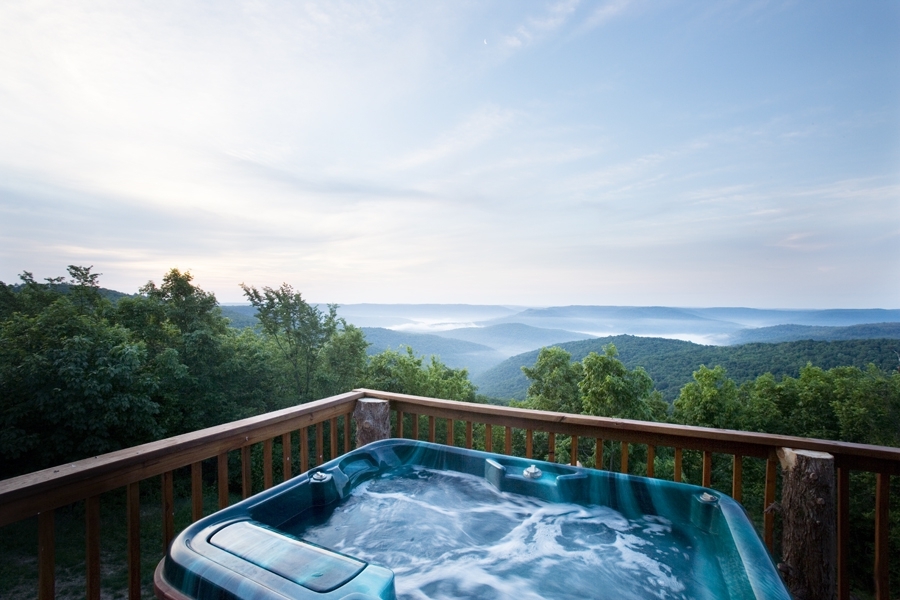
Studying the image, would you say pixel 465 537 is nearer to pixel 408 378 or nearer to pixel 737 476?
pixel 737 476

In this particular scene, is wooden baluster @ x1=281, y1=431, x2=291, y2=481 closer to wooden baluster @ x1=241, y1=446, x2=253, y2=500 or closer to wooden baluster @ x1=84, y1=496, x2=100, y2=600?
wooden baluster @ x1=241, y1=446, x2=253, y2=500

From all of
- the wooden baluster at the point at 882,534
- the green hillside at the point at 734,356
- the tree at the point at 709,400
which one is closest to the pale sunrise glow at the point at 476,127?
the wooden baluster at the point at 882,534

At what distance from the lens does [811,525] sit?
1.51 meters

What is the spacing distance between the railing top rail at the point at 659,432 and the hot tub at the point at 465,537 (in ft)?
0.73

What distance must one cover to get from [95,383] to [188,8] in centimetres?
968

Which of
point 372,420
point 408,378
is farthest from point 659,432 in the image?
point 408,378

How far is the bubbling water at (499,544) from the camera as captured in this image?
4.58 feet

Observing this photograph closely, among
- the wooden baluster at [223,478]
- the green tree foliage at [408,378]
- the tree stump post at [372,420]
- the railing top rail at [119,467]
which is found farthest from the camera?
the green tree foliage at [408,378]

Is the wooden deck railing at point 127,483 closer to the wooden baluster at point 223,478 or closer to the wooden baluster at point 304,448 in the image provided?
the wooden baluster at point 223,478

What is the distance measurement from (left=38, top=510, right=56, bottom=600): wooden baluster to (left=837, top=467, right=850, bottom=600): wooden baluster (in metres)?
2.71

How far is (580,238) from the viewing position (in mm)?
7723

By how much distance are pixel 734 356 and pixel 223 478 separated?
14.4 metres

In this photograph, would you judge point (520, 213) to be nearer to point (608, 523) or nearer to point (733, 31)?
point (733, 31)

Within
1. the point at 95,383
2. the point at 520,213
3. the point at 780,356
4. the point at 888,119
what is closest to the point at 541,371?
the point at 780,356
